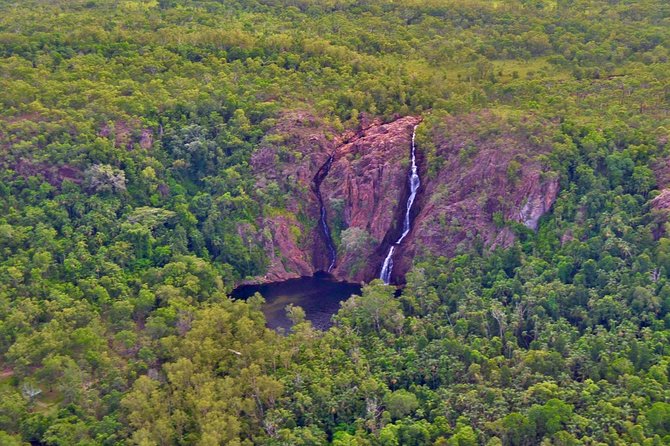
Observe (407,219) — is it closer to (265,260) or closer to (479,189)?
(479,189)

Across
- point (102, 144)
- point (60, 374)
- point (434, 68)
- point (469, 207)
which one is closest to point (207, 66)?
point (102, 144)

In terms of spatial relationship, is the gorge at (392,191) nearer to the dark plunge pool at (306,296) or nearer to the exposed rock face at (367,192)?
the exposed rock face at (367,192)

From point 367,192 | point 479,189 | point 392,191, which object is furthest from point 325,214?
point 479,189

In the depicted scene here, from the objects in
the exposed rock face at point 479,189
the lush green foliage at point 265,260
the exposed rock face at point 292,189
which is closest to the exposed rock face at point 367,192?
the exposed rock face at point 292,189

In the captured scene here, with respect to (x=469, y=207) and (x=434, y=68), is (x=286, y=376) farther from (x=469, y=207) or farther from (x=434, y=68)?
(x=434, y=68)

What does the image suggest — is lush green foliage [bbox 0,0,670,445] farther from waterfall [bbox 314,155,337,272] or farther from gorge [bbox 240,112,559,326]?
waterfall [bbox 314,155,337,272]

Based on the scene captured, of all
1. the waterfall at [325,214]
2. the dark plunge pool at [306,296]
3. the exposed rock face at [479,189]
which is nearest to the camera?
the dark plunge pool at [306,296]

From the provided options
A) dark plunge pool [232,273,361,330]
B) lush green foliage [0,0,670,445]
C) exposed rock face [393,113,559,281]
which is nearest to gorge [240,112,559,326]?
exposed rock face [393,113,559,281]
